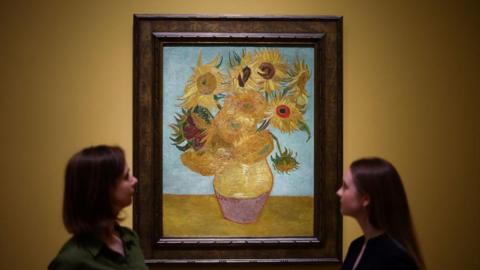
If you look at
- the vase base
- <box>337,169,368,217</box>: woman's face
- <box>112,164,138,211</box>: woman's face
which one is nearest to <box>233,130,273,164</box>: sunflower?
the vase base

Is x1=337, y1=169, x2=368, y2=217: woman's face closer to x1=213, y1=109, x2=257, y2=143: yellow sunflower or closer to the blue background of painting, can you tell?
the blue background of painting

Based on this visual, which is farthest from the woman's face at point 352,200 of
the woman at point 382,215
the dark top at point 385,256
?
the dark top at point 385,256

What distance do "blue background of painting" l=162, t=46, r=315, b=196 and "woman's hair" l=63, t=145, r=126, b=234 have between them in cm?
84

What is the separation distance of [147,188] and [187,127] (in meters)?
0.37

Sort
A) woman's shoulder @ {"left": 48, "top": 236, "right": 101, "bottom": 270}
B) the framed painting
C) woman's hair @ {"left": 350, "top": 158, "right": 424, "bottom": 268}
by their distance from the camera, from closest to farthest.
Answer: woman's shoulder @ {"left": 48, "top": 236, "right": 101, "bottom": 270} < woman's hair @ {"left": 350, "top": 158, "right": 424, "bottom": 268} < the framed painting

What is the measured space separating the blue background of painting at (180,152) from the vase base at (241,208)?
0.24 feet

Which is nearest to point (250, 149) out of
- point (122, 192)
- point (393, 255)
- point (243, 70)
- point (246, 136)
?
point (246, 136)

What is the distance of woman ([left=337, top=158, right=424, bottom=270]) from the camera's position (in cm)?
184

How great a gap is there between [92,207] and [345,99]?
1481mm

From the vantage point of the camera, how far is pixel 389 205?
6.17 feet

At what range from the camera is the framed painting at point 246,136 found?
271cm

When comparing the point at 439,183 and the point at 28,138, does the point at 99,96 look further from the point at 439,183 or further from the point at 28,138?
the point at 439,183

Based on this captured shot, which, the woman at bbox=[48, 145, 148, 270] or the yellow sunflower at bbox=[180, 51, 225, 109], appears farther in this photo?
the yellow sunflower at bbox=[180, 51, 225, 109]

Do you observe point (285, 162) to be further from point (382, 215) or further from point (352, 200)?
point (382, 215)
